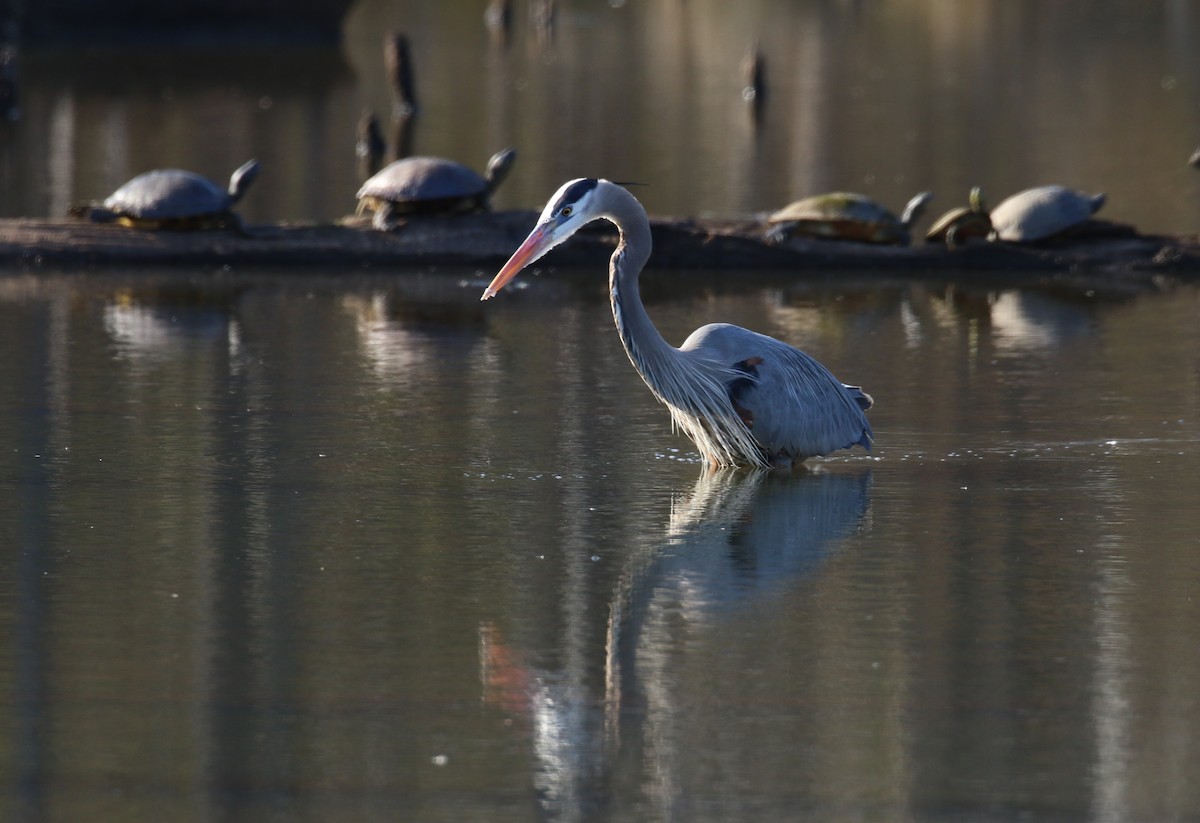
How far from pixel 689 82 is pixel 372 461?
2739 centimetres

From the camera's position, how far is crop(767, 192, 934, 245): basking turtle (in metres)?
15.4

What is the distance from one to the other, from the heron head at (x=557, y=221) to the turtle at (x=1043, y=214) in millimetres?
7123

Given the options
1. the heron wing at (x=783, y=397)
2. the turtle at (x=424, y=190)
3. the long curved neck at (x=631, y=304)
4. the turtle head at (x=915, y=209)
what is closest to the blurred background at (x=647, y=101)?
the turtle head at (x=915, y=209)

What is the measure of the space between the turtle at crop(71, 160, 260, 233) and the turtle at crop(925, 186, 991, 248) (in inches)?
207

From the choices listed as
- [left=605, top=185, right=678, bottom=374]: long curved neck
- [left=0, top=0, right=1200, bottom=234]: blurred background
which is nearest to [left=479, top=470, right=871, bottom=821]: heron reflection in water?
[left=605, top=185, right=678, bottom=374]: long curved neck

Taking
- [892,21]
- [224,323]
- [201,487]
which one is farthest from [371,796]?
[892,21]

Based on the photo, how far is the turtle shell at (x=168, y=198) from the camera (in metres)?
15.6

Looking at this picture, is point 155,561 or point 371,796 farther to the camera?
point 155,561

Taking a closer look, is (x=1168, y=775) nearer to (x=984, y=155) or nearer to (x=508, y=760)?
(x=508, y=760)

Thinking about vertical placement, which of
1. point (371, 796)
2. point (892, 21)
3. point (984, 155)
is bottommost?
point (371, 796)

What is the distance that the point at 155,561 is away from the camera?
25.5 feet

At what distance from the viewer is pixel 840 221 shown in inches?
607

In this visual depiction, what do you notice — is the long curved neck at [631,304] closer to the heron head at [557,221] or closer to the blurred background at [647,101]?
the heron head at [557,221]

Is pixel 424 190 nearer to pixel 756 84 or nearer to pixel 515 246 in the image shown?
pixel 515 246
